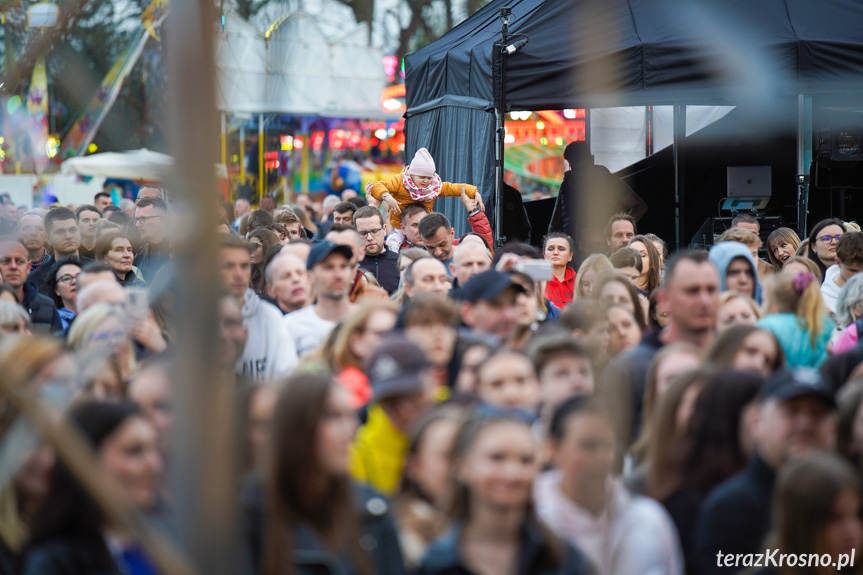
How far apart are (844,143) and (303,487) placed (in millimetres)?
10768

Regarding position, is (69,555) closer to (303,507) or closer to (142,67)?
(303,507)

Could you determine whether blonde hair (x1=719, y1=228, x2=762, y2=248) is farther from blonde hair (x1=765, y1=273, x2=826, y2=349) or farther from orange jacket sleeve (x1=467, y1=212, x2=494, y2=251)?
blonde hair (x1=765, y1=273, x2=826, y2=349)

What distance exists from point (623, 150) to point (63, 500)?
1295cm

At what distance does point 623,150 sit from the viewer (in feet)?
49.5

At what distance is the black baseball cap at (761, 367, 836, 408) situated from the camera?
3.42 meters

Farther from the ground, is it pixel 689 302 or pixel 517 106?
pixel 517 106

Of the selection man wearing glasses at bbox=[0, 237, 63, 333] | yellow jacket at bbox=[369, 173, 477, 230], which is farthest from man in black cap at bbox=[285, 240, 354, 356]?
yellow jacket at bbox=[369, 173, 477, 230]

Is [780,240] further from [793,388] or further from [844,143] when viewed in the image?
[793,388]

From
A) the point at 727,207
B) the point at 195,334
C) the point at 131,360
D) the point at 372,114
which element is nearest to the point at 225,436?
the point at 195,334

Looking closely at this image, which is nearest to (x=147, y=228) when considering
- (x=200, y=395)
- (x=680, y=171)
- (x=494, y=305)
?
(x=494, y=305)

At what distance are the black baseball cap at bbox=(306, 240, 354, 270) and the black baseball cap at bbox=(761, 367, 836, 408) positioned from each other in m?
3.05

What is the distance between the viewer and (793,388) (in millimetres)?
Answer: 3438

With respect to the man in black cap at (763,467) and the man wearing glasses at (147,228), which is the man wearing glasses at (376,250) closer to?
the man wearing glasses at (147,228)

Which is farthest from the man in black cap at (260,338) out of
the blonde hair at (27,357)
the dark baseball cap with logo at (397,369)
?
the blonde hair at (27,357)
